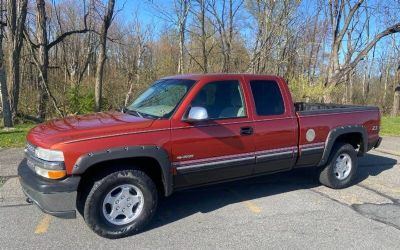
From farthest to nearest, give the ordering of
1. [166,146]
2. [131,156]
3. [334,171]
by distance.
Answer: [334,171], [166,146], [131,156]

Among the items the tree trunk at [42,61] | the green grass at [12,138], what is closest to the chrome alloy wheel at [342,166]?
the green grass at [12,138]

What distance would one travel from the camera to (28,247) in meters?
4.04

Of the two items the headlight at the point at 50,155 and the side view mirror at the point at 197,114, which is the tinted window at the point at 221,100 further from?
the headlight at the point at 50,155

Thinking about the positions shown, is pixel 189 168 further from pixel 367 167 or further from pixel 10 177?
pixel 367 167

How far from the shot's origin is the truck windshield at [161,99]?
4.87 m

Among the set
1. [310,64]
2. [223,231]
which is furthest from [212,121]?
[310,64]

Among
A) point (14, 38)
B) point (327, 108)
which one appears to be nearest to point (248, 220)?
point (327, 108)

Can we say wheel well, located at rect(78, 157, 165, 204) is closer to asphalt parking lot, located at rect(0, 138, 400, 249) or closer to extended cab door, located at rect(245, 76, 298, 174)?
asphalt parking lot, located at rect(0, 138, 400, 249)

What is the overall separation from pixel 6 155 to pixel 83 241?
485cm

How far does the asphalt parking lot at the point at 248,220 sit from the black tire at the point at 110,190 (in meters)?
0.10

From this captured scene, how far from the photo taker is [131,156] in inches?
170

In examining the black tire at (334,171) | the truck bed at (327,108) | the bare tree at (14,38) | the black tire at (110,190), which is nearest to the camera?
the black tire at (110,190)

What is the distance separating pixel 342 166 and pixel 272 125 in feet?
6.13

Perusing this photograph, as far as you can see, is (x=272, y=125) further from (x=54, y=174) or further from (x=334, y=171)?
(x=54, y=174)
